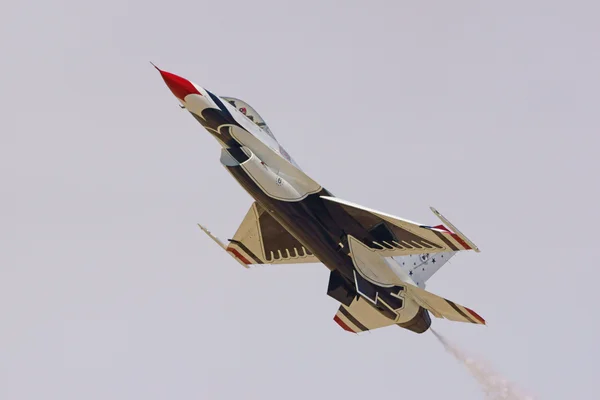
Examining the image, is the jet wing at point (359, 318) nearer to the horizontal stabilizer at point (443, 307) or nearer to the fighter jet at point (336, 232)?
the fighter jet at point (336, 232)

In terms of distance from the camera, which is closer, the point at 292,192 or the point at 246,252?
the point at 292,192

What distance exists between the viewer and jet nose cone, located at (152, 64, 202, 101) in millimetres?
34531

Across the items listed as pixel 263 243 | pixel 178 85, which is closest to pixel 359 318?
pixel 263 243

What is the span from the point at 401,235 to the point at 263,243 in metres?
6.24

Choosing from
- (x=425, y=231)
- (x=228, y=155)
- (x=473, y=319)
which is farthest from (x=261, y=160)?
(x=473, y=319)

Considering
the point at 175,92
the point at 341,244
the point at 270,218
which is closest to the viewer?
the point at 175,92

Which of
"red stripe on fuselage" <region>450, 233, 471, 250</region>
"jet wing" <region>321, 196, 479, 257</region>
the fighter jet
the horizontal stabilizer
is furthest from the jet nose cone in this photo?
the horizontal stabilizer

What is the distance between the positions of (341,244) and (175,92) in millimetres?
7454

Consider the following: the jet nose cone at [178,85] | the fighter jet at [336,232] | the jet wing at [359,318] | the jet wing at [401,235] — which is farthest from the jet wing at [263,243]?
the jet nose cone at [178,85]

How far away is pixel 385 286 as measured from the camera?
3803cm

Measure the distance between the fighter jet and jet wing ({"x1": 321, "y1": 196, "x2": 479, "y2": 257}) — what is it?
3 cm

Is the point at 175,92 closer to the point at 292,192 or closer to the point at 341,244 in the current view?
the point at 292,192

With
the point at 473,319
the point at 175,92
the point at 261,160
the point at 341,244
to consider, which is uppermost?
the point at 175,92

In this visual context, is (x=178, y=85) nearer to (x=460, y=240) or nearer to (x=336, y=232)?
(x=336, y=232)
